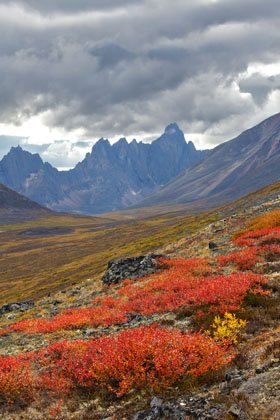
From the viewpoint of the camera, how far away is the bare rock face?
40.0 metres

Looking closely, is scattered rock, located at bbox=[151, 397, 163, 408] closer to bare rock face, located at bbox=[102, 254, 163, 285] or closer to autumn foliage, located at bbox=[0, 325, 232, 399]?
autumn foliage, located at bbox=[0, 325, 232, 399]

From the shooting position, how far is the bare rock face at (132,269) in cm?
4000

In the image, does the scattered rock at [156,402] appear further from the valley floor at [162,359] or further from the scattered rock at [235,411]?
the scattered rock at [235,411]

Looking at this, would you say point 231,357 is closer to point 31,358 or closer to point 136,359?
point 136,359

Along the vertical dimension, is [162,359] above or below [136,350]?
below

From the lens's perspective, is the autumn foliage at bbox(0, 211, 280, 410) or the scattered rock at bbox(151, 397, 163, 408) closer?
the scattered rock at bbox(151, 397, 163, 408)

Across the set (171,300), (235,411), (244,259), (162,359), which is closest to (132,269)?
(244,259)

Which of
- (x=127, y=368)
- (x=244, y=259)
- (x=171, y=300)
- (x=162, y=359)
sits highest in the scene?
(x=162, y=359)

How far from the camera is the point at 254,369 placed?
12461 mm

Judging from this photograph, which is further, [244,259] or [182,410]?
[244,259]

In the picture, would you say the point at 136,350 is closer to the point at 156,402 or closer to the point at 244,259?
the point at 156,402

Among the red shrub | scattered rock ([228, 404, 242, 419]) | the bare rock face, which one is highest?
scattered rock ([228, 404, 242, 419])

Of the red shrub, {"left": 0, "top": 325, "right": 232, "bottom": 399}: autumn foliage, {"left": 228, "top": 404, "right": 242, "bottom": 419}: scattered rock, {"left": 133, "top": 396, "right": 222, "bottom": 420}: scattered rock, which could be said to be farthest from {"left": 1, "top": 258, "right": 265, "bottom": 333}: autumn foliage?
{"left": 228, "top": 404, "right": 242, "bottom": 419}: scattered rock

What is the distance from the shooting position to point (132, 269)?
41938 mm
